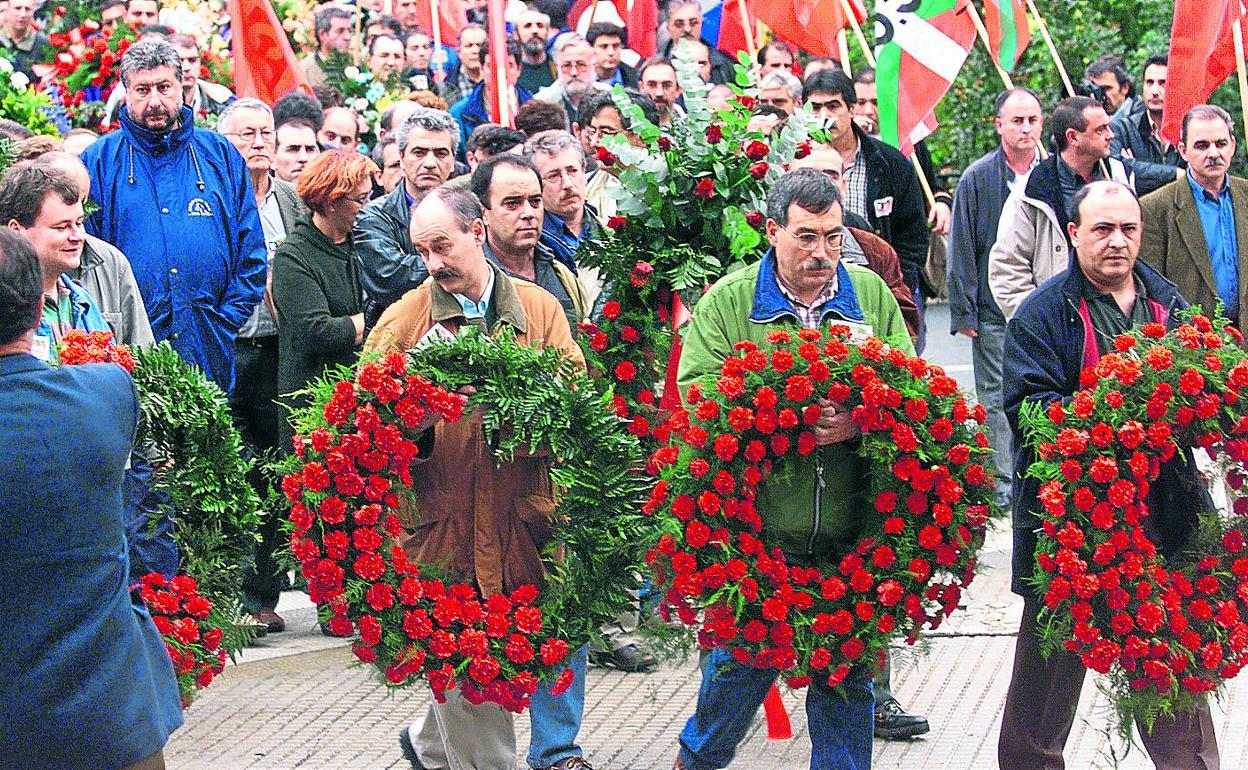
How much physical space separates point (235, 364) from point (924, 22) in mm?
5557

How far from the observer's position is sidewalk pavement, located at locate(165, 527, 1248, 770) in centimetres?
720

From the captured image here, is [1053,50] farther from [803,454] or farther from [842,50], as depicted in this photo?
[803,454]

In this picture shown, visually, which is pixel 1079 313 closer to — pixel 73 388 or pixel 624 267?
pixel 624 267

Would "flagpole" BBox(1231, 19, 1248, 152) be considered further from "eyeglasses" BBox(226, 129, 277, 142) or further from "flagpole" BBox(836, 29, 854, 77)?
"eyeglasses" BBox(226, 129, 277, 142)

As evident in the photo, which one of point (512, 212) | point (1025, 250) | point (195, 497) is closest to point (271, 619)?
point (512, 212)

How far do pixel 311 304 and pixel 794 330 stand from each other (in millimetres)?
3044

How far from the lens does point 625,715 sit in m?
7.86

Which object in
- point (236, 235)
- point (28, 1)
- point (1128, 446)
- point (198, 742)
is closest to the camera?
point (1128, 446)

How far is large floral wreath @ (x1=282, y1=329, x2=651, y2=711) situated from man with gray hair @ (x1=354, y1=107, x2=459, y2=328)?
200cm

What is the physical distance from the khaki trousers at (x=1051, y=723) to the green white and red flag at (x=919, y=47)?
266 inches

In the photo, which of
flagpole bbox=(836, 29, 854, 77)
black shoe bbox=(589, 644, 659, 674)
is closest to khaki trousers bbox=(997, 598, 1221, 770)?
black shoe bbox=(589, 644, 659, 674)

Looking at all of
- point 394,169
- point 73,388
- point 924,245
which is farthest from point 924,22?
point 73,388

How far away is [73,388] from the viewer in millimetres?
4391

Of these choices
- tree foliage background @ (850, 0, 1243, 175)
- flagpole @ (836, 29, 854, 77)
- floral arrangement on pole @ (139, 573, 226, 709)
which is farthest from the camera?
tree foliage background @ (850, 0, 1243, 175)
